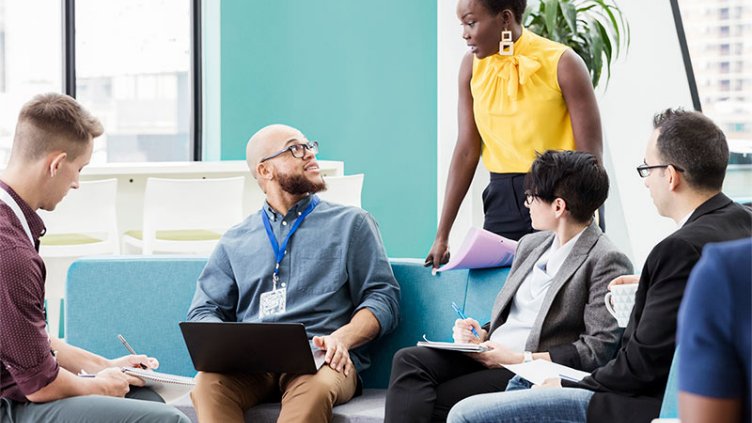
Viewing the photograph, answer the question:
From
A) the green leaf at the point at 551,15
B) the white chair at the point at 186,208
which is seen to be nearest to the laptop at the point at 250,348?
the white chair at the point at 186,208

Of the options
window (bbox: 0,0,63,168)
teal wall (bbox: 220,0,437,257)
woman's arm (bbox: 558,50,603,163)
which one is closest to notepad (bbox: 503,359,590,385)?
woman's arm (bbox: 558,50,603,163)

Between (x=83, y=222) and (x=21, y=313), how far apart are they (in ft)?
10.5

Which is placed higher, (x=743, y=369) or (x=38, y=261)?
(x=743, y=369)

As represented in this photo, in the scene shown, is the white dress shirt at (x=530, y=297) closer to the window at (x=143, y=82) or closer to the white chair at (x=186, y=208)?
the white chair at (x=186, y=208)

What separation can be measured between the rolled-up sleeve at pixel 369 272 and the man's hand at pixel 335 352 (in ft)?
0.59

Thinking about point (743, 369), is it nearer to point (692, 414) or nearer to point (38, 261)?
point (692, 414)

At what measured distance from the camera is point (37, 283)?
2.16 m

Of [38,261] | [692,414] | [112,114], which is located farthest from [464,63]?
[112,114]

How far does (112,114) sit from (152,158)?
518mm

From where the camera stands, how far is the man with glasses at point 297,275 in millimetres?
2920

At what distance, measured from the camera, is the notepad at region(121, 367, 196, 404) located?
8.54ft

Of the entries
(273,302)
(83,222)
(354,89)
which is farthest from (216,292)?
(354,89)

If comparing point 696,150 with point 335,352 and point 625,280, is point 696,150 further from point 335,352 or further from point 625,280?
point 335,352

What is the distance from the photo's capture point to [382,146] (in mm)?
7961
